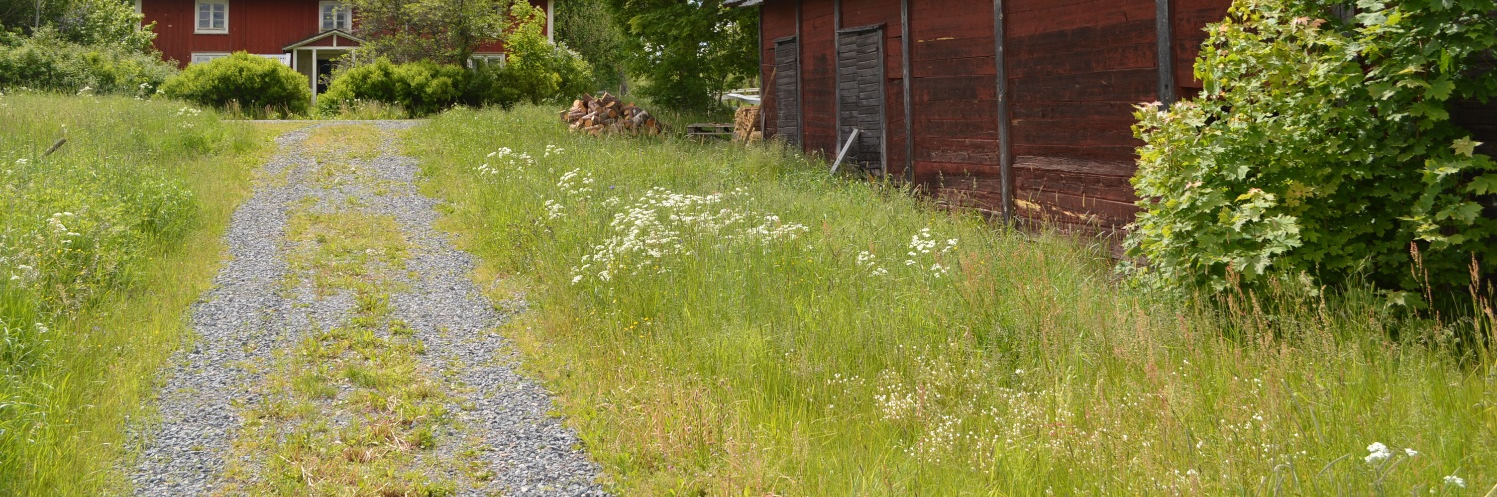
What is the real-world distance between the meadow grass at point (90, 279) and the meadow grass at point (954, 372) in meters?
2.16

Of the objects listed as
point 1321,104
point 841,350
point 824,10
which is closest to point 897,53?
point 824,10

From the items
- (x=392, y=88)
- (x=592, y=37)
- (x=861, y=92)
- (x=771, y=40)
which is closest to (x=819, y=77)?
(x=861, y=92)

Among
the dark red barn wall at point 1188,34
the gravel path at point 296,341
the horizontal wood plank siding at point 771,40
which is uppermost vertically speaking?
the horizontal wood plank siding at point 771,40

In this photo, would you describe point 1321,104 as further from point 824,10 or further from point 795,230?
point 824,10

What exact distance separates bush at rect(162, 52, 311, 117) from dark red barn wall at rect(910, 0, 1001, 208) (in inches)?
655

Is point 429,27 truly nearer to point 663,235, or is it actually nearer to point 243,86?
point 243,86

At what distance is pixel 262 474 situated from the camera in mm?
5023

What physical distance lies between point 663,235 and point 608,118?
12163 mm

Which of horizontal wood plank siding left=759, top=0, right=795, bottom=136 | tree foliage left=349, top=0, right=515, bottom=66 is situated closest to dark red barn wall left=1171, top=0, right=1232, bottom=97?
horizontal wood plank siding left=759, top=0, right=795, bottom=136

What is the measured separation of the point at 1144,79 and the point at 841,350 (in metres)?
4.69

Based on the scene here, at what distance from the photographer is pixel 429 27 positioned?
2730cm

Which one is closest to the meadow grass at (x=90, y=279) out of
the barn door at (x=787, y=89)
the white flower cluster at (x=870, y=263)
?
the white flower cluster at (x=870, y=263)

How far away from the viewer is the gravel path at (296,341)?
5.09 metres

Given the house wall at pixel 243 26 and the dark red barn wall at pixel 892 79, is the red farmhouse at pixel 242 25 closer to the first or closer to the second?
the house wall at pixel 243 26
